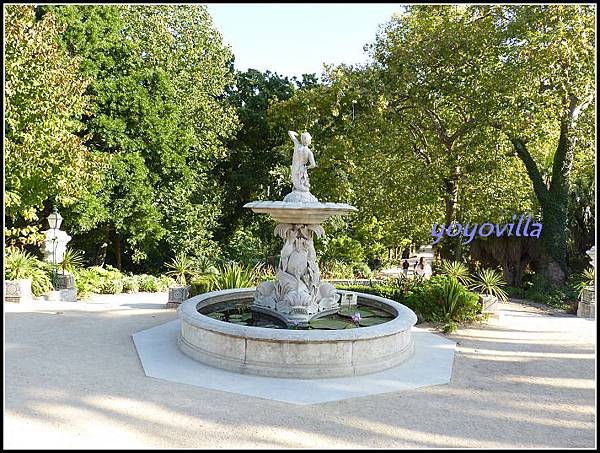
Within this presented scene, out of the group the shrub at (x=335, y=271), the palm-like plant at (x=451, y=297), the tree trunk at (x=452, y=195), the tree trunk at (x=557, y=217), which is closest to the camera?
the palm-like plant at (x=451, y=297)

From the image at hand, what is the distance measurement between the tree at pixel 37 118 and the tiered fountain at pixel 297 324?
7.76 meters

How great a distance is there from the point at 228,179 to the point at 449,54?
12.1 m

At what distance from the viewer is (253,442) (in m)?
5.18

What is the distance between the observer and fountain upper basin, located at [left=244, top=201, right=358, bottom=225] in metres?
8.52

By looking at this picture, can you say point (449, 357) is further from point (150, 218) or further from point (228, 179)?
point (228, 179)

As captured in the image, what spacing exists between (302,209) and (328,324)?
2394 mm

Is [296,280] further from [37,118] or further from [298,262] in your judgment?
[37,118]

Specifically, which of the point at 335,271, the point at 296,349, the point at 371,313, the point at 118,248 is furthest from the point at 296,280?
the point at 118,248

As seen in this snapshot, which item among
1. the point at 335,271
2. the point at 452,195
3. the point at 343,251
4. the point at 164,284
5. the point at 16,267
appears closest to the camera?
the point at 16,267

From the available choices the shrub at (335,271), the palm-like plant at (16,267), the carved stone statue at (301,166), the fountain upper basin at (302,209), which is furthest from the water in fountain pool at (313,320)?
the palm-like plant at (16,267)

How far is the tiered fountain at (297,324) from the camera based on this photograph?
7359mm

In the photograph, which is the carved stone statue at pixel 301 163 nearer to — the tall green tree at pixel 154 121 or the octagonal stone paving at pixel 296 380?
the octagonal stone paving at pixel 296 380

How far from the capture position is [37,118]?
1449 cm

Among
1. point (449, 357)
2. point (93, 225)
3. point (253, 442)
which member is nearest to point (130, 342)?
point (253, 442)
